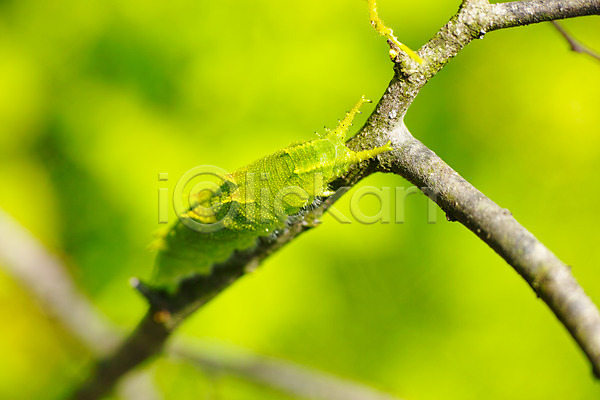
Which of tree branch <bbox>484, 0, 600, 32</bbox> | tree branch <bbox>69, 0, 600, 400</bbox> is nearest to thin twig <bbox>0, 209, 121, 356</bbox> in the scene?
tree branch <bbox>69, 0, 600, 400</bbox>

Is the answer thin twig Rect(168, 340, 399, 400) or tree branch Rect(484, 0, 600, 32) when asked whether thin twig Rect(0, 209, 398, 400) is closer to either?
thin twig Rect(168, 340, 399, 400)

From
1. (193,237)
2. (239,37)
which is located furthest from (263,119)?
(193,237)

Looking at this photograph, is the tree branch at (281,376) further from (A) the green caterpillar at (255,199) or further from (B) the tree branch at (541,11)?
(B) the tree branch at (541,11)

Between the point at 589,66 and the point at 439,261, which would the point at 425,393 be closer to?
the point at 439,261

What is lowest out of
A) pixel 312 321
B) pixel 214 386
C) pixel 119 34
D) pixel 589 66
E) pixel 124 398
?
pixel 124 398

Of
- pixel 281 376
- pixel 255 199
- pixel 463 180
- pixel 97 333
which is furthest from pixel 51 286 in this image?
pixel 463 180

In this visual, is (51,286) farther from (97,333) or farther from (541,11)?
(541,11)
